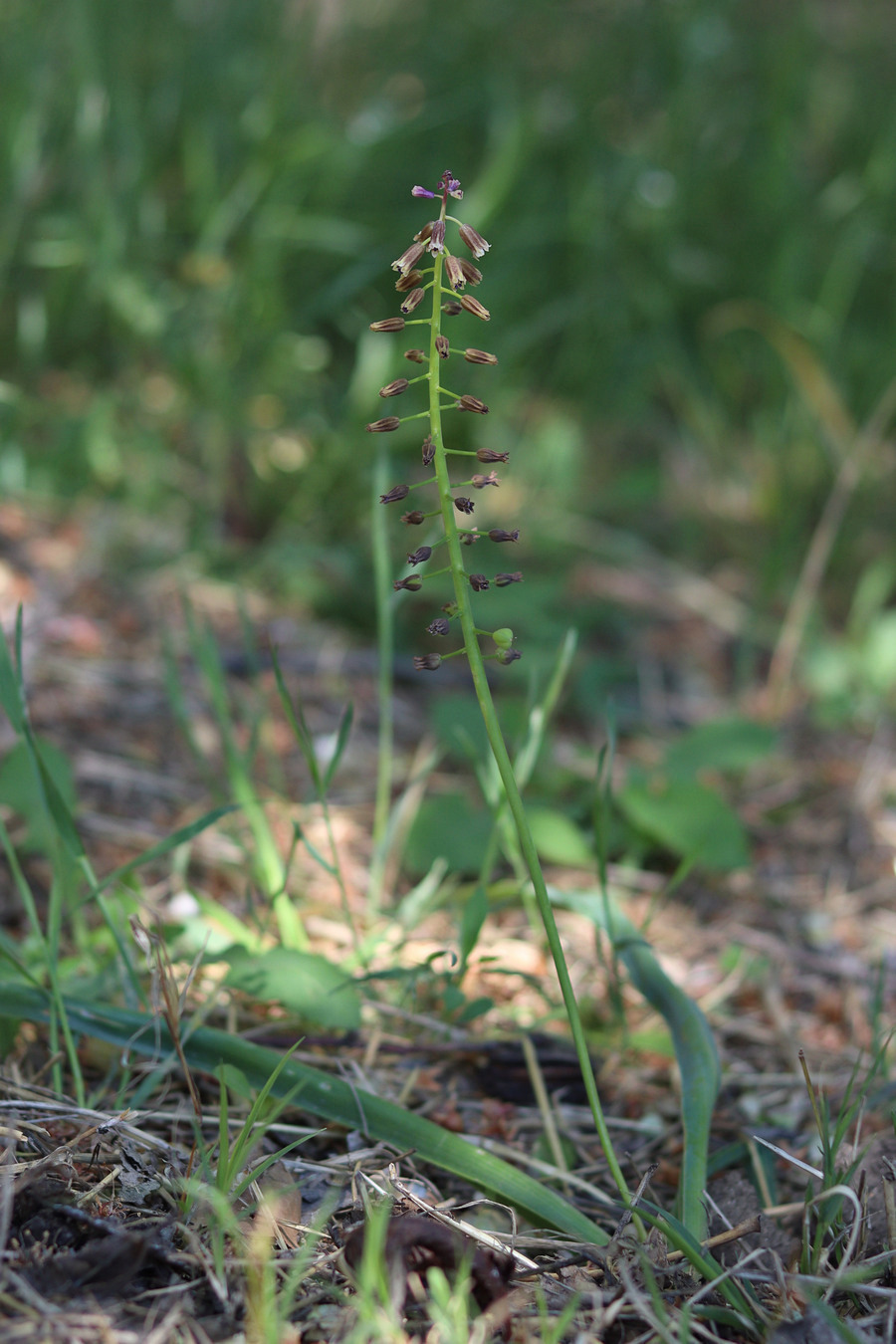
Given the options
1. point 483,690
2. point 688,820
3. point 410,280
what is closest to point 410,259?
point 410,280

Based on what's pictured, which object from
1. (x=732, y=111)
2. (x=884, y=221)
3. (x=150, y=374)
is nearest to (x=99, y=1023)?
(x=150, y=374)

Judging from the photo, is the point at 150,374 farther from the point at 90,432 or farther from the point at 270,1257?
the point at 270,1257

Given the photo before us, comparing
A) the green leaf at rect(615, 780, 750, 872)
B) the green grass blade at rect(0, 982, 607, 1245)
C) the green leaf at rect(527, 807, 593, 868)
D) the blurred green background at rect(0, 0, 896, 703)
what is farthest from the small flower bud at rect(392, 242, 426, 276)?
the blurred green background at rect(0, 0, 896, 703)

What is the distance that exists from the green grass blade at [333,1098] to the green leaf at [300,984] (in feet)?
0.20

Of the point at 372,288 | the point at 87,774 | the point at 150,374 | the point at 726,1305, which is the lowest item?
the point at 726,1305

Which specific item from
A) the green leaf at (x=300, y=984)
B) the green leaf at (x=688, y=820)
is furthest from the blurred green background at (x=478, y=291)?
the green leaf at (x=300, y=984)

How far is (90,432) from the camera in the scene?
2559mm

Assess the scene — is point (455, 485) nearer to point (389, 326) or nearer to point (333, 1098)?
point (389, 326)

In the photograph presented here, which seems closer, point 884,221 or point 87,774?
point 87,774

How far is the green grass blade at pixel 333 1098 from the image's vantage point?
1.04 meters

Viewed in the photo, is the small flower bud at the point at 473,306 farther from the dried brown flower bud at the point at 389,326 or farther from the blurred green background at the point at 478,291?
the blurred green background at the point at 478,291

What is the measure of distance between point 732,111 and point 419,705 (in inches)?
113

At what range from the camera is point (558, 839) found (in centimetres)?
175

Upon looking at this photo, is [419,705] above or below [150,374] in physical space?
below
